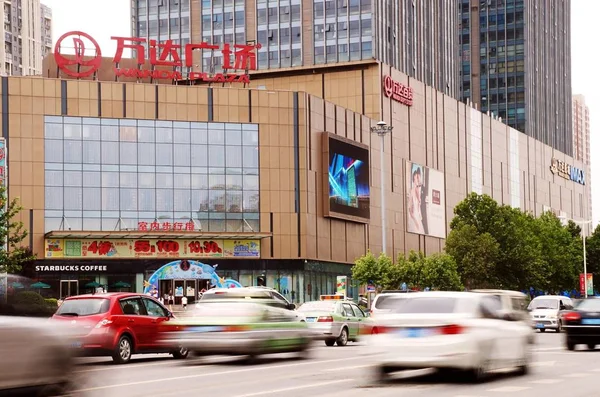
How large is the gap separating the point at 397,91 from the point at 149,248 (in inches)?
1215

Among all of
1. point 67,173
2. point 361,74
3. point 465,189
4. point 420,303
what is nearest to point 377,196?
point 361,74

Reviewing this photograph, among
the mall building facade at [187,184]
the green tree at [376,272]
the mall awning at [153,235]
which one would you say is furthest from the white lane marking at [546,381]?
the mall awning at [153,235]

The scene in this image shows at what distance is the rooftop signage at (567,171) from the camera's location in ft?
462

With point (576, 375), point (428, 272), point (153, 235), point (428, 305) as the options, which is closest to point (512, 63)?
point (428, 272)

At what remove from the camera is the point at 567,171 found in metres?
145

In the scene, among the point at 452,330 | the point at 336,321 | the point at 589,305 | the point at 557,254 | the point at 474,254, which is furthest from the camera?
the point at 557,254

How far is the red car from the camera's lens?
23.7 meters

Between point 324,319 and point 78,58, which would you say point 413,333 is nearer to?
point 324,319

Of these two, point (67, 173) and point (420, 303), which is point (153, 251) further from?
point (420, 303)

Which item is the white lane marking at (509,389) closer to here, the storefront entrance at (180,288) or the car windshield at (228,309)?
the car windshield at (228,309)

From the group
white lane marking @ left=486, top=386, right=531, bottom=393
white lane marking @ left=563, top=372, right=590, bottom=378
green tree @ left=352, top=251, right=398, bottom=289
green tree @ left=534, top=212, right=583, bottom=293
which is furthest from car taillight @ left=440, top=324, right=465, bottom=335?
green tree @ left=534, top=212, right=583, bottom=293

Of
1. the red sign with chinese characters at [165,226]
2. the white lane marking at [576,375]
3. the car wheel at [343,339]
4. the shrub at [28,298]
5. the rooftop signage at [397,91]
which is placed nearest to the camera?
the shrub at [28,298]

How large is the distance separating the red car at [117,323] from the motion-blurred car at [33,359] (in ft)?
39.2

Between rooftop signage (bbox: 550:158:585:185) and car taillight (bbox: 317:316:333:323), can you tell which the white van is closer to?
car taillight (bbox: 317:316:333:323)
